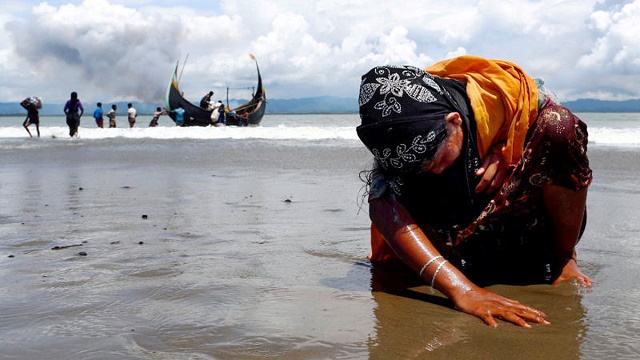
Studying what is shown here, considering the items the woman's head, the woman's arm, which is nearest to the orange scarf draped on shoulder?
the woman's head

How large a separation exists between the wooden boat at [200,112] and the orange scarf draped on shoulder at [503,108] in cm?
2360

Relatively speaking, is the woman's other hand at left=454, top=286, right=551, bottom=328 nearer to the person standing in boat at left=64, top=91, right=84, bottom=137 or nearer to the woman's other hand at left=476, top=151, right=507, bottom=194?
the woman's other hand at left=476, top=151, right=507, bottom=194

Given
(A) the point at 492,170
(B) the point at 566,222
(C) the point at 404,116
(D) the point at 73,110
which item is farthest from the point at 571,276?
(D) the point at 73,110

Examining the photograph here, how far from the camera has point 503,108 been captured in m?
2.02

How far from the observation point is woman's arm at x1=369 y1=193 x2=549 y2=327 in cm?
186

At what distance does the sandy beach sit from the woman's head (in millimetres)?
525

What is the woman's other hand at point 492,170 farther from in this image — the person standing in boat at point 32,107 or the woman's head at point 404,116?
the person standing in boat at point 32,107

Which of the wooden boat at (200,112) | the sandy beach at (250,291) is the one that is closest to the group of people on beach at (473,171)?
the sandy beach at (250,291)

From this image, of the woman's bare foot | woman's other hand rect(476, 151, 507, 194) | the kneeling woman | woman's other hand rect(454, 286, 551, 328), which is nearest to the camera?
woman's other hand rect(454, 286, 551, 328)

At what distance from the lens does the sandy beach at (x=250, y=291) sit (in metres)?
1.65

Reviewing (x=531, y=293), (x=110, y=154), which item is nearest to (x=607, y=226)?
(x=531, y=293)

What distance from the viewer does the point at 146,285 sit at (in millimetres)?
2297

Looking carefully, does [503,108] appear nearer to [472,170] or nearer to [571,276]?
[472,170]

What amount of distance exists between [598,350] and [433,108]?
853 mm
